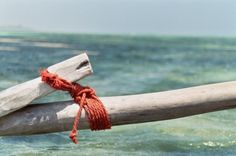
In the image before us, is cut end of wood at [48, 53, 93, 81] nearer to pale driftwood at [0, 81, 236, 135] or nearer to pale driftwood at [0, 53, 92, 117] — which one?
pale driftwood at [0, 53, 92, 117]

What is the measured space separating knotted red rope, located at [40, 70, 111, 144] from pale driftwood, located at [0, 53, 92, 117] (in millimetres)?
60

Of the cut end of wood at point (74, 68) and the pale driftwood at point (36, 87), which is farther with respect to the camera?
the cut end of wood at point (74, 68)

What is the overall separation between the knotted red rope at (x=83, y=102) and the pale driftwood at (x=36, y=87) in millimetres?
60

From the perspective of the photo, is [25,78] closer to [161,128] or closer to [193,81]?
[193,81]

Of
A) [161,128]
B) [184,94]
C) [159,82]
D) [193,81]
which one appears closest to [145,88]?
[159,82]

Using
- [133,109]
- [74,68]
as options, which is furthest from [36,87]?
[133,109]

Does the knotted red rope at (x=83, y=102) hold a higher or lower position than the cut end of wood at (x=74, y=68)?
lower

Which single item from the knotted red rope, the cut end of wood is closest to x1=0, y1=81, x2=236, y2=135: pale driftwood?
the knotted red rope

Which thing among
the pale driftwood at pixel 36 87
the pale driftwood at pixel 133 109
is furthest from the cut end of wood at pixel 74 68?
the pale driftwood at pixel 133 109

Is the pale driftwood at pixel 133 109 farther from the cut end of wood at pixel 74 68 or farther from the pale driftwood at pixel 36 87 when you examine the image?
the cut end of wood at pixel 74 68

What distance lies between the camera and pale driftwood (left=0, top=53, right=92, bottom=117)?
4.33 metres

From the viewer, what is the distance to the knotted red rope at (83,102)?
442 cm

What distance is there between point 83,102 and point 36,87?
0.39 meters

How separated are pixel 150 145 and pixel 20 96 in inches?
160
